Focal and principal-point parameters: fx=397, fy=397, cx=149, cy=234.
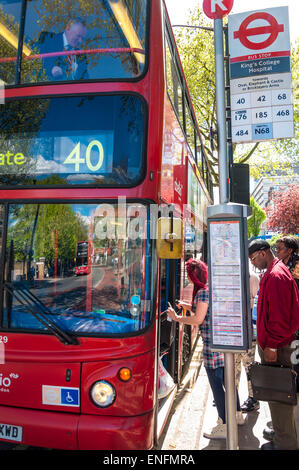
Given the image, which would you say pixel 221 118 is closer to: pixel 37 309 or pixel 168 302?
pixel 168 302

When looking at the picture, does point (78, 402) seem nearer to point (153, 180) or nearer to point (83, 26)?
point (153, 180)

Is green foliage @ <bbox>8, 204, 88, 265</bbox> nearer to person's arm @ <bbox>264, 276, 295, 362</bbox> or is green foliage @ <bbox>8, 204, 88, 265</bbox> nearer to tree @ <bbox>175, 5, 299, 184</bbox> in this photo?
person's arm @ <bbox>264, 276, 295, 362</bbox>

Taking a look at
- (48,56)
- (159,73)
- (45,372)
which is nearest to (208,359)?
(45,372)

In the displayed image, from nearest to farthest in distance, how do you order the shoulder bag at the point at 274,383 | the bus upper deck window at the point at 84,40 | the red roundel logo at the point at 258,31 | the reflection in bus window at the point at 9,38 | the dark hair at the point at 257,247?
1. the shoulder bag at the point at 274,383
2. the bus upper deck window at the point at 84,40
3. the reflection in bus window at the point at 9,38
4. the dark hair at the point at 257,247
5. the red roundel logo at the point at 258,31

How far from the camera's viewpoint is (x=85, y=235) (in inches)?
131

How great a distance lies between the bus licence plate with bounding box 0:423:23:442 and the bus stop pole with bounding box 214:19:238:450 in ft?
5.41

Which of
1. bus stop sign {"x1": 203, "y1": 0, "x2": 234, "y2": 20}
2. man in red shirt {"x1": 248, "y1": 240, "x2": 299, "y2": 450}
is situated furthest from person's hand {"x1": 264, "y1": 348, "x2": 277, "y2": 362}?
bus stop sign {"x1": 203, "y1": 0, "x2": 234, "y2": 20}

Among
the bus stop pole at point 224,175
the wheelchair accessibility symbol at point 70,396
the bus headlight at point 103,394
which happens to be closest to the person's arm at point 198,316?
the bus stop pole at point 224,175

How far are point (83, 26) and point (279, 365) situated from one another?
3.59 metres

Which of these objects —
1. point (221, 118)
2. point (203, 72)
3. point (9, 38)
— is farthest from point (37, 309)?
point (203, 72)

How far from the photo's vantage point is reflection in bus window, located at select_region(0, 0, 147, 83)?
3.53 meters

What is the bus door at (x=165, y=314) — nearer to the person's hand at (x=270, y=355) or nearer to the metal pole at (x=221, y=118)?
the person's hand at (x=270, y=355)

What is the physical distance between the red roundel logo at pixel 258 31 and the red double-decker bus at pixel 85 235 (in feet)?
3.16

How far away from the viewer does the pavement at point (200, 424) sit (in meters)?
3.90
